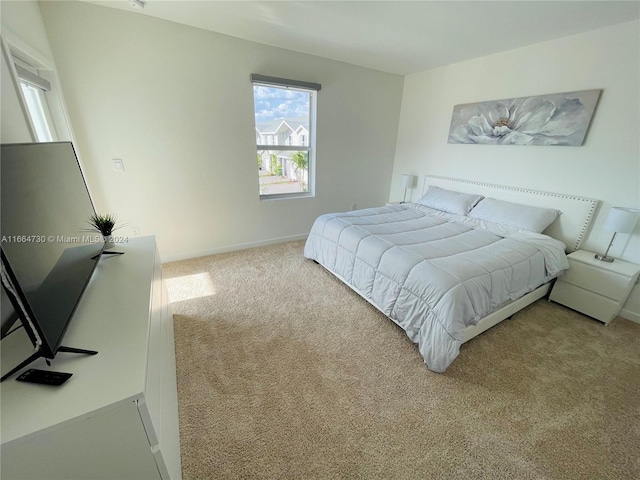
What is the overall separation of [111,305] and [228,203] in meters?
2.20

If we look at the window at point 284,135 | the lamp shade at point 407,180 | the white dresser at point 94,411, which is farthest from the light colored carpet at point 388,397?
the lamp shade at point 407,180

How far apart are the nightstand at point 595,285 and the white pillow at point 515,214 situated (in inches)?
15.2

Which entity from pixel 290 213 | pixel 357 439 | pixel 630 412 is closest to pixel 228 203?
pixel 290 213

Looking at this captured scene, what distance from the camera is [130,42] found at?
2.34 meters

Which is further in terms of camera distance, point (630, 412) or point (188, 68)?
point (188, 68)

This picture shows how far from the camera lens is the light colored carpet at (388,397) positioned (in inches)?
48.8

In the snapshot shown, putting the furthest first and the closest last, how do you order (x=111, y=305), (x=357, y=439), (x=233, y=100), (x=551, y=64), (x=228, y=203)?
(x=228, y=203), (x=233, y=100), (x=551, y=64), (x=357, y=439), (x=111, y=305)

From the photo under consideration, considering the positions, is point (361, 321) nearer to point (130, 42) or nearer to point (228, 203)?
point (228, 203)

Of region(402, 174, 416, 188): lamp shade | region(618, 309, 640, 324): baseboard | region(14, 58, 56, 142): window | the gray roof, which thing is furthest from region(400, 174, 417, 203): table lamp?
region(14, 58, 56, 142): window

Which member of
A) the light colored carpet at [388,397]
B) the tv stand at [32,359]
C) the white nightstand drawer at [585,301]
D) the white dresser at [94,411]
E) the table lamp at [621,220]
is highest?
the table lamp at [621,220]

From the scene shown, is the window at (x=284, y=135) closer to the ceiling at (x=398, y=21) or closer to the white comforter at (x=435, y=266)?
the ceiling at (x=398, y=21)

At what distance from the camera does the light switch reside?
100.0 inches

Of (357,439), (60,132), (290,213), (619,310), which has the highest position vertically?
(60,132)

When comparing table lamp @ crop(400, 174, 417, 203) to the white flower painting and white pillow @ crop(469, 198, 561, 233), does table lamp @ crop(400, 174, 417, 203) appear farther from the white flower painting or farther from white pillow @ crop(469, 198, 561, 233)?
white pillow @ crop(469, 198, 561, 233)
